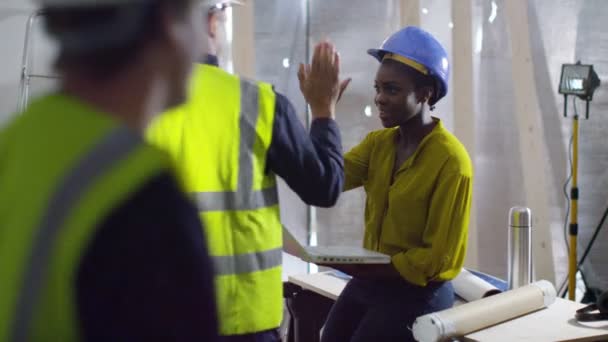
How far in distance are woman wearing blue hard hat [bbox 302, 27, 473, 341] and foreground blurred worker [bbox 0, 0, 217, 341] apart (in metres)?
1.36

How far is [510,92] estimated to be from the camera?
3.51 metres

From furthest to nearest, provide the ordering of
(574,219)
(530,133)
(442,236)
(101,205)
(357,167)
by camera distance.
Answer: (530,133)
(574,219)
(357,167)
(442,236)
(101,205)

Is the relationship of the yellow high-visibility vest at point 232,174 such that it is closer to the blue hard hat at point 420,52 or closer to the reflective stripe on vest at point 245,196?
the reflective stripe on vest at point 245,196

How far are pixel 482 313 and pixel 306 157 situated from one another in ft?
3.18

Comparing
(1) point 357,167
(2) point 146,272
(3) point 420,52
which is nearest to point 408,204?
(1) point 357,167

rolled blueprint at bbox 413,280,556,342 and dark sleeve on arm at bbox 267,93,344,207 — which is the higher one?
dark sleeve on arm at bbox 267,93,344,207

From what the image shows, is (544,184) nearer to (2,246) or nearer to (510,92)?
(510,92)

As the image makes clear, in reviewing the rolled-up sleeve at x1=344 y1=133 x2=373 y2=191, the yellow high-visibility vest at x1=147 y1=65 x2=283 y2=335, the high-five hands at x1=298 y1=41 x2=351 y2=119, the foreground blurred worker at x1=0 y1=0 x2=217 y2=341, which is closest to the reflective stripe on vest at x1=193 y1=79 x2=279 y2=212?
the yellow high-visibility vest at x1=147 y1=65 x2=283 y2=335

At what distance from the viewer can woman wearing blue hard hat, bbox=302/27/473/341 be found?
6.17 feet

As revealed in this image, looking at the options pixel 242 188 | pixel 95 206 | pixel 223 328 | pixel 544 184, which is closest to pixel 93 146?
pixel 95 206

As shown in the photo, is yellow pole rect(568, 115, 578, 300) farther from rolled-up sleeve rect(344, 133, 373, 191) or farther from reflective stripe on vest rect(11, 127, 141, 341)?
reflective stripe on vest rect(11, 127, 141, 341)

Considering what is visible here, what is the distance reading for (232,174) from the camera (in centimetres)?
116

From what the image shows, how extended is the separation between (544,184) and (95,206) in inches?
125

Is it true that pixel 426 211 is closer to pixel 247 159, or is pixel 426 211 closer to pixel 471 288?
pixel 471 288
